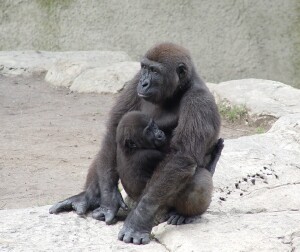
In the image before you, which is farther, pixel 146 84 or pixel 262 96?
pixel 262 96

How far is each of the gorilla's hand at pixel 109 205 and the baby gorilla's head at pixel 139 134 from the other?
0.34 m

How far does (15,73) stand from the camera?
10320 mm

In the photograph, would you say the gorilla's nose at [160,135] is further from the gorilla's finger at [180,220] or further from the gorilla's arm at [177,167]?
the gorilla's finger at [180,220]

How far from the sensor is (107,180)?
4.37m

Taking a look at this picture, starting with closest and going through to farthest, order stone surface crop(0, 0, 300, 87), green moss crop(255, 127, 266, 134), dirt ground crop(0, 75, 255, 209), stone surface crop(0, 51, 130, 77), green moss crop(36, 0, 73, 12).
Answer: dirt ground crop(0, 75, 255, 209)
green moss crop(255, 127, 266, 134)
stone surface crop(0, 51, 130, 77)
stone surface crop(0, 0, 300, 87)
green moss crop(36, 0, 73, 12)

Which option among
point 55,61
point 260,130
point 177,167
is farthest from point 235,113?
→ point 177,167

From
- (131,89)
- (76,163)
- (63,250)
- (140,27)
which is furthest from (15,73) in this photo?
(63,250)

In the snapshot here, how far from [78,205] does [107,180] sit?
237 millimetres

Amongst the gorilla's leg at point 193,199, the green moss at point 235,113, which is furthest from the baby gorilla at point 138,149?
the green moss at point 235,113

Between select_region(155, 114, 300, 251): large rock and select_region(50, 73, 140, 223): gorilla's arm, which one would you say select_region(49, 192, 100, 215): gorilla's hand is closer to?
select_region(50, 73, 140, 223): gorilla's arm

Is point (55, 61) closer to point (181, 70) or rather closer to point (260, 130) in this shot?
point (260, 130)

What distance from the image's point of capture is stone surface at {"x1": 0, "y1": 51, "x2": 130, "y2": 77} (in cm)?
1007

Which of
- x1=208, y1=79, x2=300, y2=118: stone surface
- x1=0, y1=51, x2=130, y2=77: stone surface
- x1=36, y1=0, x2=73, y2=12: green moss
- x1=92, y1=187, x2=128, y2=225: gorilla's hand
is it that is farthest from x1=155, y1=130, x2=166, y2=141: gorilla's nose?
x1=36, y1=0, x2=73, y2=12: green moss

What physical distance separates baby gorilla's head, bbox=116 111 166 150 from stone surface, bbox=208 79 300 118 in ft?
12.4
